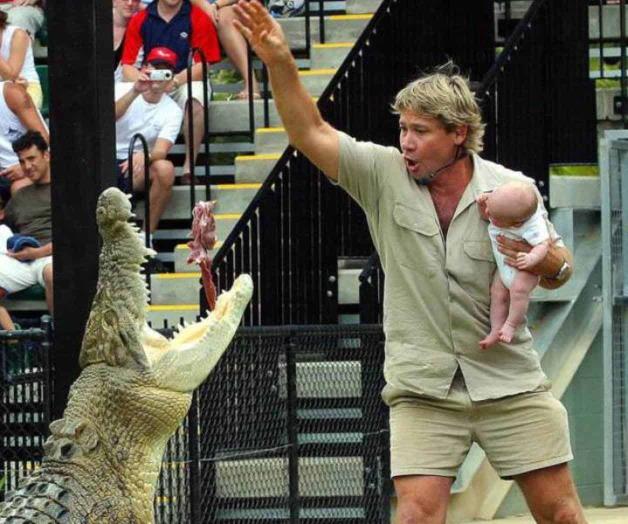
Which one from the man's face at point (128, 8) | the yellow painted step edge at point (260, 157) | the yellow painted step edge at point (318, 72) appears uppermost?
the man's face at point (128, 8)

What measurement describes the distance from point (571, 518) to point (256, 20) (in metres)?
1.84

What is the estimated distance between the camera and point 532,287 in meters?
5.82

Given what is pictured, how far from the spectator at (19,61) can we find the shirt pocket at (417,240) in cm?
637

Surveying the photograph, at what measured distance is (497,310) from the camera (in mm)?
5875

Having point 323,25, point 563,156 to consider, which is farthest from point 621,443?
point 323,25

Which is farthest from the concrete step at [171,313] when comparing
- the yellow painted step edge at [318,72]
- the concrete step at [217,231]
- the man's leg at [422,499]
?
the man's leg at [422,499]

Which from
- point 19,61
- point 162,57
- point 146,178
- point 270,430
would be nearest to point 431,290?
point 270,430

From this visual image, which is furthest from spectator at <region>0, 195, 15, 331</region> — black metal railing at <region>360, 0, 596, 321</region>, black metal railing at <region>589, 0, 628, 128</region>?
black metal railing at <region>589, 0, 628, 128</region>

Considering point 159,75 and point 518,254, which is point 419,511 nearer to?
point 518,254

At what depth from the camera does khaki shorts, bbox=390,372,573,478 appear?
589 cm

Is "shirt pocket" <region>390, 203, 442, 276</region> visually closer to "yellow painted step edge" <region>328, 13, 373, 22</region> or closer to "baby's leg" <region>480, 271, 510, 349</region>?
"baby's leg" <region>480, 271, 510, 349</region>

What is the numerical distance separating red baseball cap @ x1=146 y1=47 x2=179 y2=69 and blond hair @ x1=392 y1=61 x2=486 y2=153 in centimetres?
579

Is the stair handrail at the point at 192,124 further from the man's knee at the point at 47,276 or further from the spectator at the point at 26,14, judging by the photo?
the spectator at the point at 26,14

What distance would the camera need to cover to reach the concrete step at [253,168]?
1139 cm
